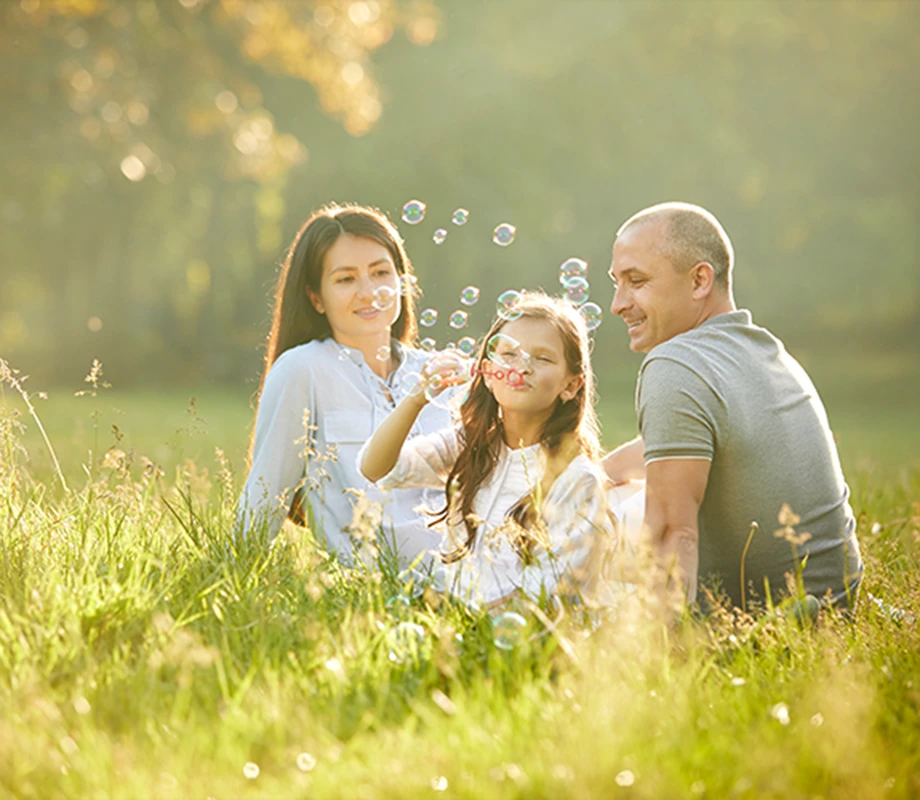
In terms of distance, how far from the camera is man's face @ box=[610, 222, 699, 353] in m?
3.97

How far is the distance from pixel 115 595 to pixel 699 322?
2182 millimetres

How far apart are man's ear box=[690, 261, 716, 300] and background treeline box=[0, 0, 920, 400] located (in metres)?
17.6

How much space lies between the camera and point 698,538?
151 inches

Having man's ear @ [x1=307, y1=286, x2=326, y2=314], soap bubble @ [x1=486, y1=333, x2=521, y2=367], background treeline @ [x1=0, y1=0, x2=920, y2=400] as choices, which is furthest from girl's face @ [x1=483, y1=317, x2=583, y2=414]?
background treeline @ [x1=0, y1=0, x2=920, y2=400]

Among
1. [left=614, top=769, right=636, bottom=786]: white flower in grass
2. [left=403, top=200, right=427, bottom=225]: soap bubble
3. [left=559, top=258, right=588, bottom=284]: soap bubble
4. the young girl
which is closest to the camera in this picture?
[left=614, top=769, right=636, bottom=786]: white flower in grass

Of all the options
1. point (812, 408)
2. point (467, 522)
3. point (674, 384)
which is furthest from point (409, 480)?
point (812, 408)

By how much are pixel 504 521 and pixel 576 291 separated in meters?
0.96

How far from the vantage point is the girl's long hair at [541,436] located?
159 inches

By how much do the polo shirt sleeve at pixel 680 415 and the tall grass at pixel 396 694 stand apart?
0.58 metres

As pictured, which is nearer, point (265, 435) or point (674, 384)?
point (674, 384)

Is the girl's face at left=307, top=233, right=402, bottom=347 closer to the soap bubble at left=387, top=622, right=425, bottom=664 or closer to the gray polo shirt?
the gray polo shirt

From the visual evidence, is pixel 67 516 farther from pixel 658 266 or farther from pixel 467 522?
pixel 658 266

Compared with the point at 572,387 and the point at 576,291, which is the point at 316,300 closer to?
the point at 576,291

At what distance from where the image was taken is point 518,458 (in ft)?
13.7
